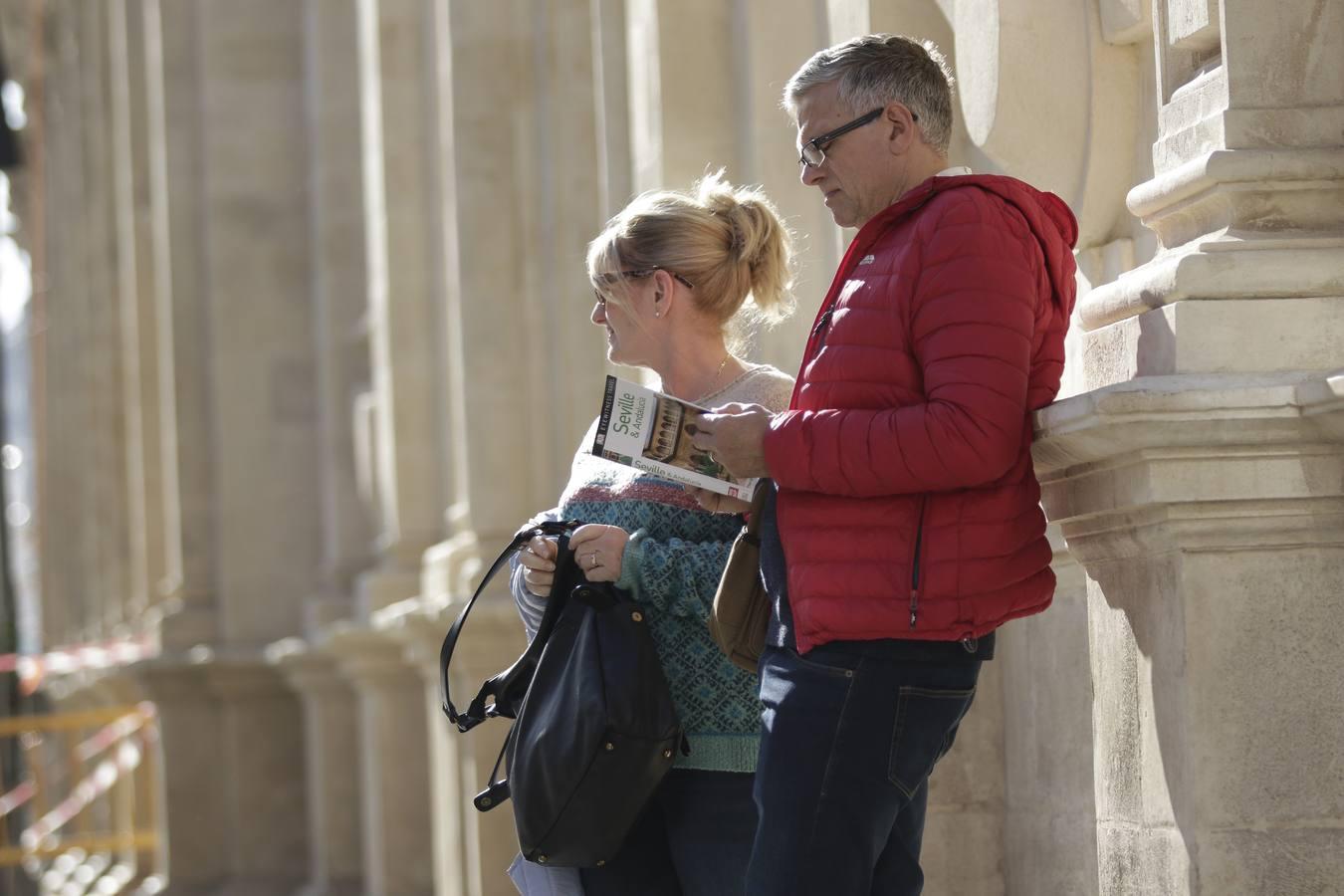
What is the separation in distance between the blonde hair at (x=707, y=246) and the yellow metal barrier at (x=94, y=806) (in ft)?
41.5

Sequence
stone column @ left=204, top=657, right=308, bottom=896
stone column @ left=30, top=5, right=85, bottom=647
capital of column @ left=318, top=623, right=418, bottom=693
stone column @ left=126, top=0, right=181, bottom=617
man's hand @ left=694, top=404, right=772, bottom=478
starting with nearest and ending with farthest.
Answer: man's hand @ left=694, top=404, right=772, bottom=478, capital of column @ left=318, top=623, right=418, bottom=693, stone column @ left=204, top=657, right=308, bottom=896, stone column @ left=126, top=0, right=181, bottom=617, stone column @ left=30, top=5, right=85, bottom=647

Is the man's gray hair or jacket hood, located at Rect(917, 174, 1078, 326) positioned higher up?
the man's gray hair

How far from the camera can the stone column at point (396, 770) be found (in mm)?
11938

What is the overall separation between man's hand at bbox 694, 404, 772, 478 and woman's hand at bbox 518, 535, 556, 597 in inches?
26.2

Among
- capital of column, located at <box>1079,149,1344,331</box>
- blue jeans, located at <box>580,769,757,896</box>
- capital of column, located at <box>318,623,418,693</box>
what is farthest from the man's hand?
capital of column, located at <box>318,623,418,693</box>

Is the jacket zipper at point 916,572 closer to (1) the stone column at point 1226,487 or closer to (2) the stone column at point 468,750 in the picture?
(1) the stone column at point 1226,487

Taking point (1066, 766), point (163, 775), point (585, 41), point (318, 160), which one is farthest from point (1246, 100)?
point (163, 775)

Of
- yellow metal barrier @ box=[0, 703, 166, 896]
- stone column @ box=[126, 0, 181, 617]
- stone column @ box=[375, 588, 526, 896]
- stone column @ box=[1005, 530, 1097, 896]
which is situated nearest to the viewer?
stone column @ box=[1005, 530, 1097, 896]

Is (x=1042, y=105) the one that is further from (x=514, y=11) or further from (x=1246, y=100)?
(x=514, y=11)

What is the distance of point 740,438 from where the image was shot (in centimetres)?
353

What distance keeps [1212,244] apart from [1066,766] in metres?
1.84

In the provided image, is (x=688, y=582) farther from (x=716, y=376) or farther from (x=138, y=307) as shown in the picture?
(x=138, y=307)

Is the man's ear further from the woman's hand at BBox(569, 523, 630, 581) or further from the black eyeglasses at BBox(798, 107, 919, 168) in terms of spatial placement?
the woman's hand at BBox(569, 523, 630, 581)

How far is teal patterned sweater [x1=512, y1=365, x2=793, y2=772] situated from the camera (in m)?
4.11
